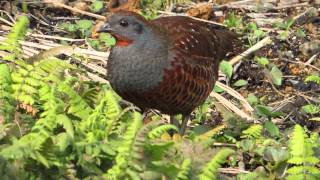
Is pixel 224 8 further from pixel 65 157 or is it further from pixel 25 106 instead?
pixel 65 157

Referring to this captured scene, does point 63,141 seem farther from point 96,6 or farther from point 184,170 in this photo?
point 96,6

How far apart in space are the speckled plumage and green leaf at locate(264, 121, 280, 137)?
0.50 metres

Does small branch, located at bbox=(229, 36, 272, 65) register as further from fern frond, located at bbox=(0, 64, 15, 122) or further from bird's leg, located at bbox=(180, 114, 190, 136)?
fern frond, located at bbox=(0, 64, 15, 122)

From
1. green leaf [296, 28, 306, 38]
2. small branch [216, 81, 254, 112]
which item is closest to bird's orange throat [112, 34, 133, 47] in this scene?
small branch [216, 81, 254, 112]

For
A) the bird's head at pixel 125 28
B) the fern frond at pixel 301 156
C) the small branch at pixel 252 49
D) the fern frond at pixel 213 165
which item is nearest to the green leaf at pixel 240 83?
the small branch at pixel 252 49

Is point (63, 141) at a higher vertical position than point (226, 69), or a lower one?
higher

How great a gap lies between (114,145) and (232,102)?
3182mm

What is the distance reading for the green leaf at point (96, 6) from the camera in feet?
27.3

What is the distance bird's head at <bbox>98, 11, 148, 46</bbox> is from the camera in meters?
5.93

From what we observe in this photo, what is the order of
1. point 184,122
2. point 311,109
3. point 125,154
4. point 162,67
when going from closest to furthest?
point 125,154
point 162,67
point 184,122
point 311,109

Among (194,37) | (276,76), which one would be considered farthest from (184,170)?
(276,76)

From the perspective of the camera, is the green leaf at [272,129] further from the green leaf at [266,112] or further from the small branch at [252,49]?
the small branch at [252,49]

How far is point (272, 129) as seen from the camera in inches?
253

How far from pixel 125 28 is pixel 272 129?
135 centimetres
